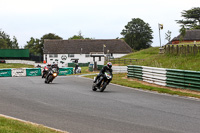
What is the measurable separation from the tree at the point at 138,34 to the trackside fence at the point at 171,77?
8034 cm

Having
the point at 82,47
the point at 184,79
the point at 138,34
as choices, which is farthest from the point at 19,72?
the point at 138,34

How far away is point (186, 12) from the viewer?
87000mm

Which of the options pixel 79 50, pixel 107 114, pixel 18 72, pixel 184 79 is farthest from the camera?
pixel 79 50

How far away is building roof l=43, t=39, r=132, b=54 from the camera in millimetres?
90688

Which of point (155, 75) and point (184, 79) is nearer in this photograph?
point (184, 79)

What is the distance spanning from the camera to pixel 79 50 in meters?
90.9

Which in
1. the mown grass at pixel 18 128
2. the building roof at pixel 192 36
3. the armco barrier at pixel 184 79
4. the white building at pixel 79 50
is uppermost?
the building roof at pixel 192 36

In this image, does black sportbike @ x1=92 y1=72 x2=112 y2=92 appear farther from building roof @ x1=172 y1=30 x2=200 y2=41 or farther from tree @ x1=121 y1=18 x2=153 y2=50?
tree @ x1=121 y1=18 x2=153 y2=50

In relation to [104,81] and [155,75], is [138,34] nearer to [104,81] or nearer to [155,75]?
[155,75]

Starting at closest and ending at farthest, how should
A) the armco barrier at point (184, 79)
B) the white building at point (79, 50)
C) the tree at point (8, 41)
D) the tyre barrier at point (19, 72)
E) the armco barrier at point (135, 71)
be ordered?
the armco barrier at point (184, 79) < the armco barrier at point (135, 71) < the tyre barrier at point (19, 72) < the white building at point (79, 50) < the tree at point (8, 41)

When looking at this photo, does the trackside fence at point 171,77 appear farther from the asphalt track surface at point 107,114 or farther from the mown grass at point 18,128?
the mown grass at point 18,128

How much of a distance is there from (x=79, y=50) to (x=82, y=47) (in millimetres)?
1540

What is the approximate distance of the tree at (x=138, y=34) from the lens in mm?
102694

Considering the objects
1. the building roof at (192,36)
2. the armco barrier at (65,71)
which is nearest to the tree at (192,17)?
the building roof at (192,36)
